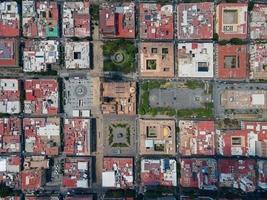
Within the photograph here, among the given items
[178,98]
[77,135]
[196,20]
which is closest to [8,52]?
[77,135]

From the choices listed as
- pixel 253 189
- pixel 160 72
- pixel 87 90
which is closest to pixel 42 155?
pixel 87 90

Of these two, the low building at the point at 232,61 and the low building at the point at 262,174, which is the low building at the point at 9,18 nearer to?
the low building at the point at 232,61

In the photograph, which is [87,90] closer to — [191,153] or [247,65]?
[191,153]

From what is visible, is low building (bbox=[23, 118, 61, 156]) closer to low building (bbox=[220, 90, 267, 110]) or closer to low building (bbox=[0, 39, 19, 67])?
low building (bbox=[0, 39, 19, 67])

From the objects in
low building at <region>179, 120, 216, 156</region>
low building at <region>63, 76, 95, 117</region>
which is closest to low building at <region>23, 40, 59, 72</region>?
low building at <region>63, 76, 95, 117</region>

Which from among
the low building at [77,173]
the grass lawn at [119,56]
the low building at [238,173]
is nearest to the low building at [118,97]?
the grass lawn at [119,56]

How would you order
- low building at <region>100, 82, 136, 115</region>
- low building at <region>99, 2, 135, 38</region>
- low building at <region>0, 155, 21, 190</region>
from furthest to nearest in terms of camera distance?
low building at <region>0, 155, 21, 190</region>, low building at <region>100, 82, 136, 115</region>, low building at <region>99, 2, 135, 38</region>
